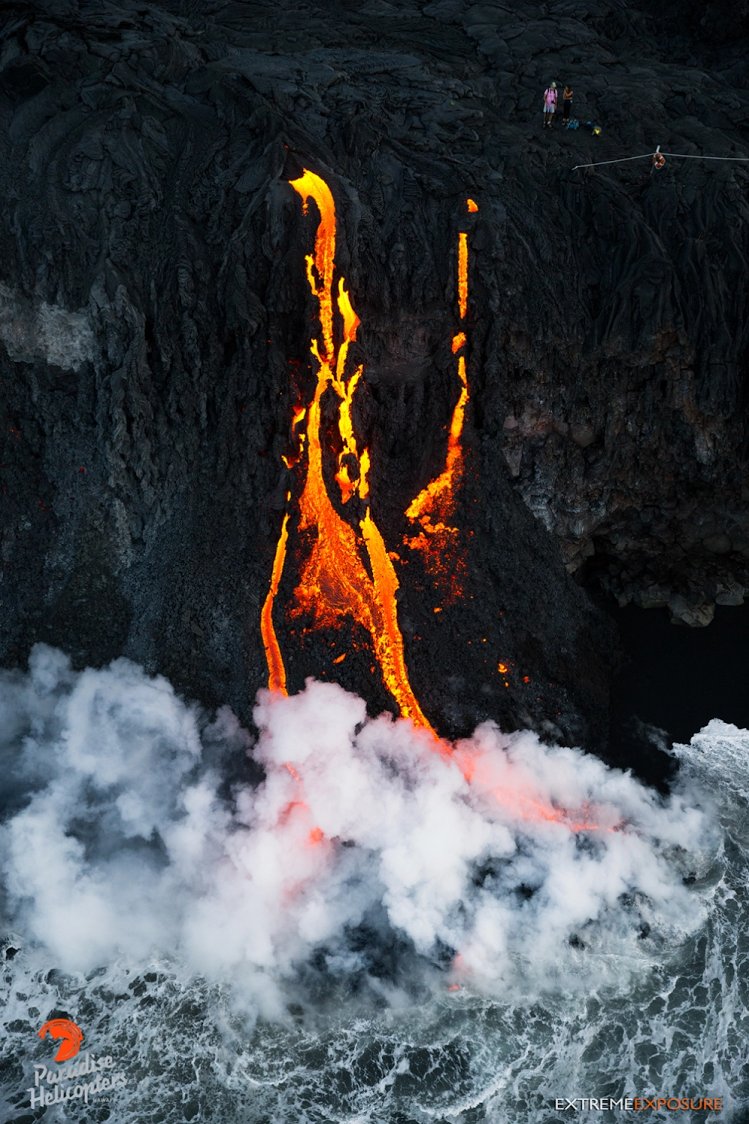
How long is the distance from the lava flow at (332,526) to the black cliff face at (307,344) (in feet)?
1.33

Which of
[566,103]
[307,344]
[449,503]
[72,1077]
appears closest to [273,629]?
[449,503]

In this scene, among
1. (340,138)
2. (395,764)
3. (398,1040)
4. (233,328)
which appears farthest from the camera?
(340,138)

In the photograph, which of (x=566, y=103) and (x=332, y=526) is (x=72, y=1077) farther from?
(x=566, y=103)

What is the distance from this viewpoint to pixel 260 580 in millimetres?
25312

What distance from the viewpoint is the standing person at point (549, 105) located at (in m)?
30.1

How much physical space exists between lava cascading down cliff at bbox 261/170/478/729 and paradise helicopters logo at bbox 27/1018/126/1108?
9830 mm

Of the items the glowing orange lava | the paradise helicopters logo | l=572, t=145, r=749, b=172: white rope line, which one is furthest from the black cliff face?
the paradise helicopters logo

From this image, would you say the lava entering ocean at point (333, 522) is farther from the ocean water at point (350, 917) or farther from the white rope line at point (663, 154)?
the white rope line at point (663, 154)

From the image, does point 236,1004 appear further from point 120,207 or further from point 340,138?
point 340,138

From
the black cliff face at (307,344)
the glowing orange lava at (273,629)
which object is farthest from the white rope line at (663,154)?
the glowing orange lava at (273,629)

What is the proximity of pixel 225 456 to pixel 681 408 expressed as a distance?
49.5ft

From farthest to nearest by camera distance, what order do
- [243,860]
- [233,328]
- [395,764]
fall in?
[233,328]
[395,764]
[243,860]

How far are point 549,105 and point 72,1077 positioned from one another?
32228mm

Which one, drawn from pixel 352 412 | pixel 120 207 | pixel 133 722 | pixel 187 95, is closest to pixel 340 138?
pixel 187 95
